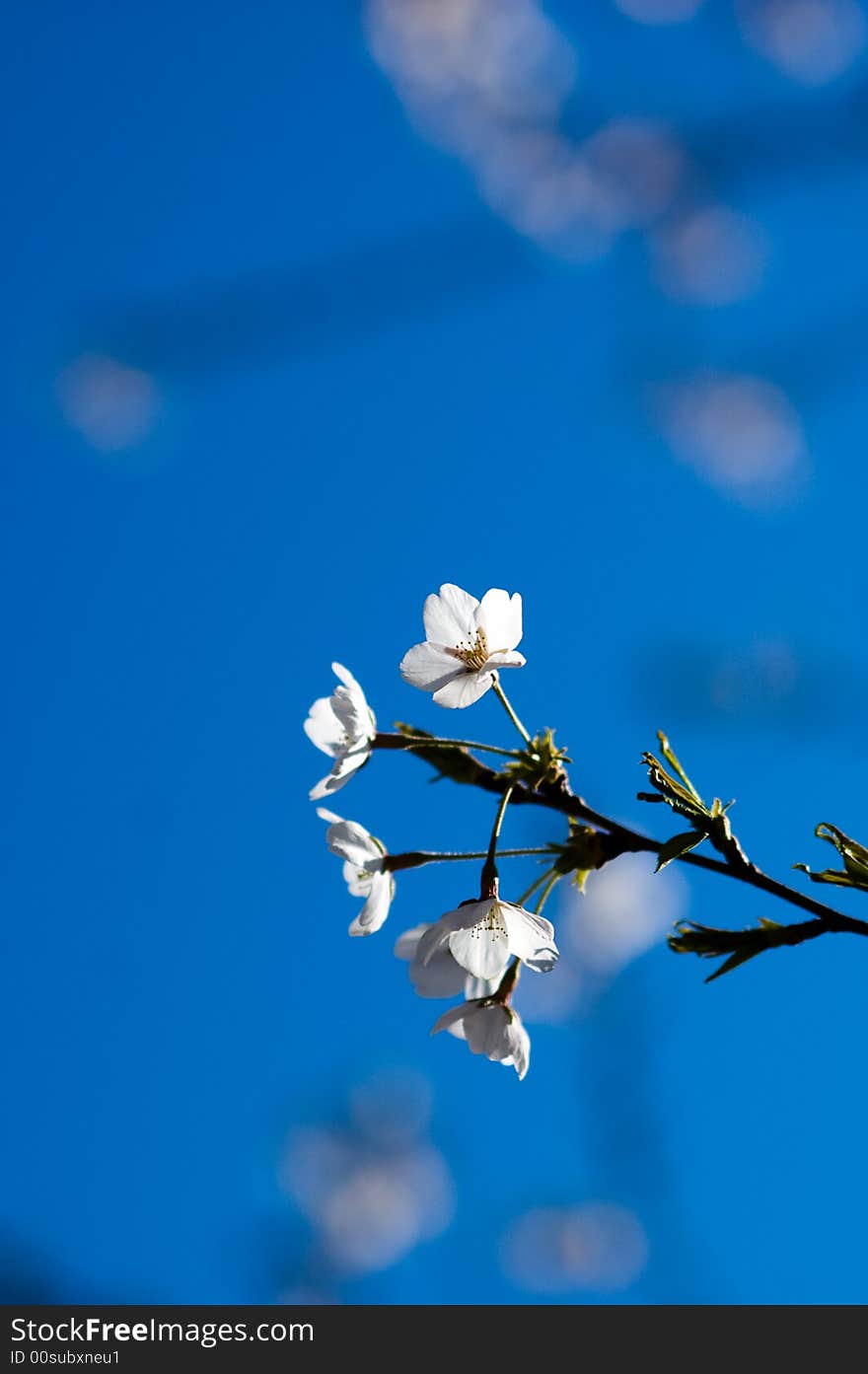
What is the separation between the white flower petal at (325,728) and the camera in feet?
2.86

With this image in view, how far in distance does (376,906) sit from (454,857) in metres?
0.07

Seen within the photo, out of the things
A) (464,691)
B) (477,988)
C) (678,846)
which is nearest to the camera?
(678,846)

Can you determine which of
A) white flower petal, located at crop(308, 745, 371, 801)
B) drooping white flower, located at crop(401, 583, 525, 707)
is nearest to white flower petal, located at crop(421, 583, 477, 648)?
drooping white flower, located at crop(401, 583, 525, 707)

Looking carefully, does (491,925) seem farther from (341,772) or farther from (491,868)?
(341,772)

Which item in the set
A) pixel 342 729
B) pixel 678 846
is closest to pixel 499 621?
pixel 342 729

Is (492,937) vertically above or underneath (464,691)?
underneath

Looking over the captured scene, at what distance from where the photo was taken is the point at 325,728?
2.93 ft

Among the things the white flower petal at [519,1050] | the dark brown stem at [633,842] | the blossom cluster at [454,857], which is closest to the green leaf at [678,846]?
the dark brown stem at [633,842]

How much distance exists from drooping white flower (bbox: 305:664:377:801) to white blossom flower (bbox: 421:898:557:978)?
125 mm

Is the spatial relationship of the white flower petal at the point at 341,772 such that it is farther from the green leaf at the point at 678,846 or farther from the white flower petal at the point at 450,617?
the green leaf at the point at 678,846

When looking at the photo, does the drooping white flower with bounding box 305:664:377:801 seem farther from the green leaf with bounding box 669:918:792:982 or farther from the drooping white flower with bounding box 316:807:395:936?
the green leaf with bounding box 669:918:792:982

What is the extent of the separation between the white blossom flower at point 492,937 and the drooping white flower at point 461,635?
16cm
